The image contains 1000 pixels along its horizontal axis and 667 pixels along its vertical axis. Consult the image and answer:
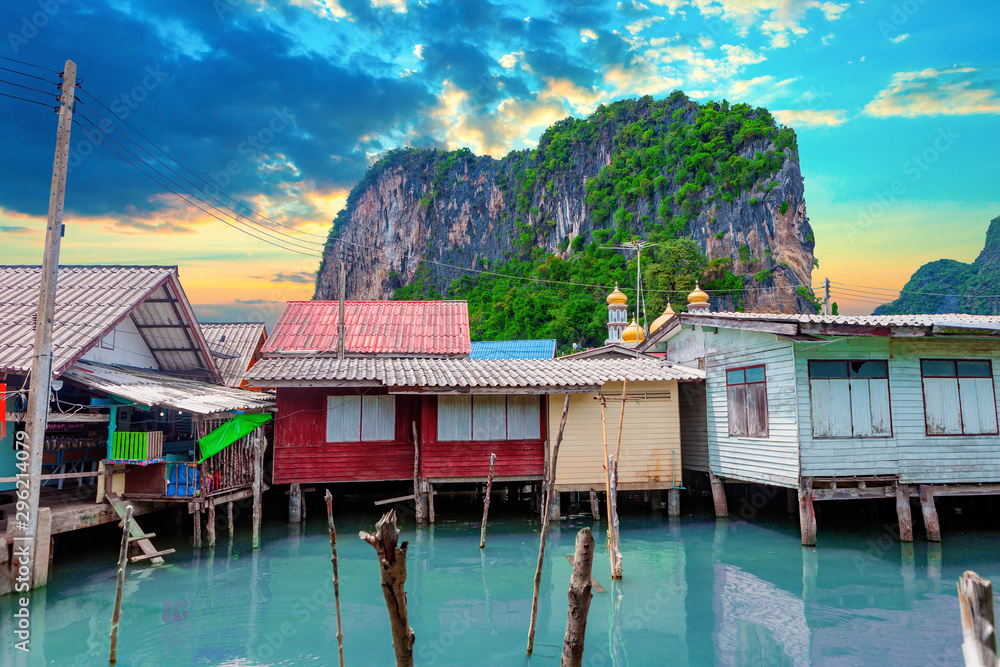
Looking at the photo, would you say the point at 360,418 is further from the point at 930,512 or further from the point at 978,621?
the point at 978,621

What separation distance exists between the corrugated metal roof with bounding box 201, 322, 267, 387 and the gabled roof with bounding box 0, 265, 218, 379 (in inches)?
144

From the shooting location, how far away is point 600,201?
2781 inches

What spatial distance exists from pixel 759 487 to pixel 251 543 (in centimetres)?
1326

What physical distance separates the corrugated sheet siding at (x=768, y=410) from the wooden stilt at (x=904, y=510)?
209cm

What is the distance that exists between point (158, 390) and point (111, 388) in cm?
132

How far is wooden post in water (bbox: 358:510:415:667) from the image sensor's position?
3.97 m

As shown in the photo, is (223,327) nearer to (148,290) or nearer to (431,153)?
(148,290)

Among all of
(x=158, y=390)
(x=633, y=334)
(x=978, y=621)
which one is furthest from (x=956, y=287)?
(x=978, y=621)

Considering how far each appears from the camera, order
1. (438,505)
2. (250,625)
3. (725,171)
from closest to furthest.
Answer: (250,625) → (438,505) → (725,171)

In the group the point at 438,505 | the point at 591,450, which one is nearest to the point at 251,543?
the point at 438,505

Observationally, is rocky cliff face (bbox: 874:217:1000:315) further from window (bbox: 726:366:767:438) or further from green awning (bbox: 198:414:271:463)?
green awning (bbox: 198:414:271:463)

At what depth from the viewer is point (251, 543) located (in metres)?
13.0

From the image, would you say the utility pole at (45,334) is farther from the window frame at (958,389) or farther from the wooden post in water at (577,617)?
the window frame at (958,389)

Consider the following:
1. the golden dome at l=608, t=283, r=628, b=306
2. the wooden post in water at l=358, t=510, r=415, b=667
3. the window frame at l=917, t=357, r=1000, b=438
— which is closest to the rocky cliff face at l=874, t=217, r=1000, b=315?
the golden dome at l=608, t=283, r=628, b=306
